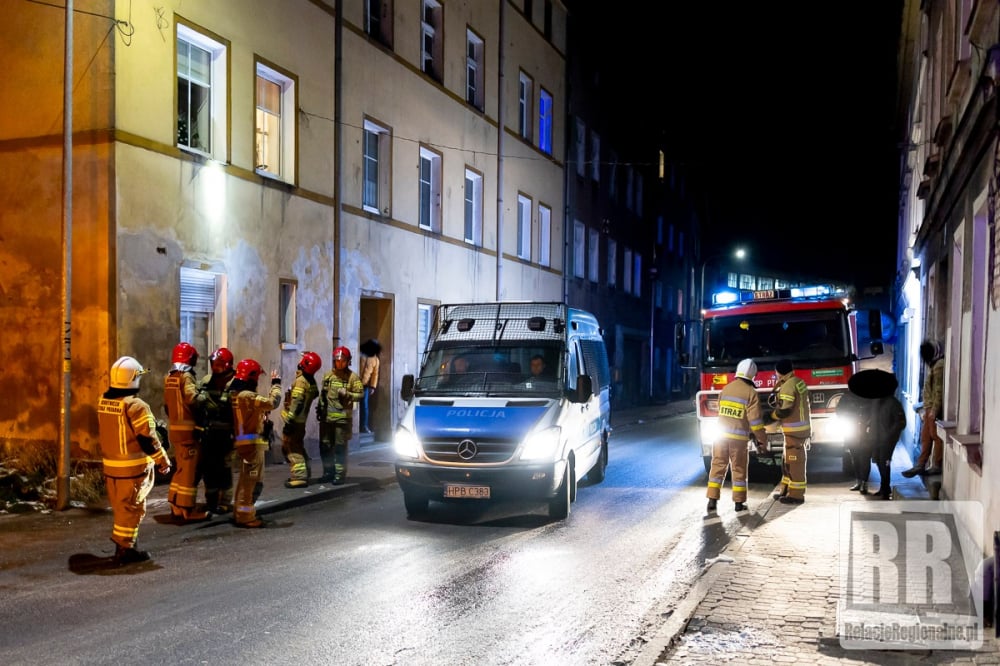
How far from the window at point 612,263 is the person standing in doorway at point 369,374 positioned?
57.4 ft

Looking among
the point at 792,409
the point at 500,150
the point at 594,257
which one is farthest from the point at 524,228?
the point at 792,409

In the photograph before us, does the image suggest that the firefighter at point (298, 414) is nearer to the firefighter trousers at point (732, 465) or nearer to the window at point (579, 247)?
the firefighter trousers at point (732, 465)

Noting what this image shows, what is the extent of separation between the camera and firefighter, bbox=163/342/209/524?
9.38 metres

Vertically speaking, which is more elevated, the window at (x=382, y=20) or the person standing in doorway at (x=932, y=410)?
the window at (x=382, y=20)

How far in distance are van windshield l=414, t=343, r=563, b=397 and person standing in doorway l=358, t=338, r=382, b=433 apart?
7.05 feet

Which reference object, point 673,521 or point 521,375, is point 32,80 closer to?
point 521,375

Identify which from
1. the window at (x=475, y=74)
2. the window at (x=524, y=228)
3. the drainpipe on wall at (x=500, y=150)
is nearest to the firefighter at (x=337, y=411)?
the drainpipe on wall at (x=500, y=150)

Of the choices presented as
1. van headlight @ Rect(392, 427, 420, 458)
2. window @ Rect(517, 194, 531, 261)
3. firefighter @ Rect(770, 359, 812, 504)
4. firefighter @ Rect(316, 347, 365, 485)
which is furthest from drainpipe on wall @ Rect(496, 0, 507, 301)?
van headlight @ Rect(392, 427, 420, 458)

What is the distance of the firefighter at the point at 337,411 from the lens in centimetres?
1228

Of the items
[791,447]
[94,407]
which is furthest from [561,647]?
A: [94,407]

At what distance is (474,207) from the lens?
2333cm

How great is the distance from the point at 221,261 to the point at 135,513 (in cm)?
662

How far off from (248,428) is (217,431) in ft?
2.51

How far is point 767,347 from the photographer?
13719 millimetres
